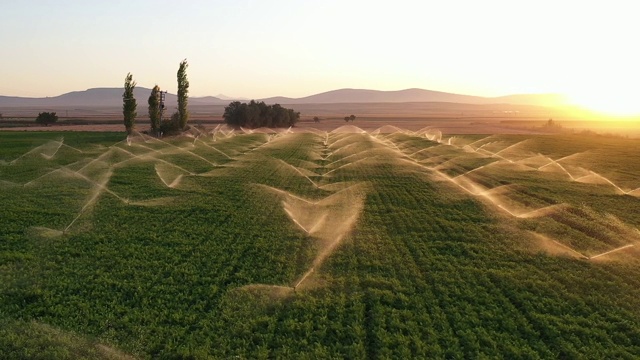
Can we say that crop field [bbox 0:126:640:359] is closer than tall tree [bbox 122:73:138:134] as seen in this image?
Yes

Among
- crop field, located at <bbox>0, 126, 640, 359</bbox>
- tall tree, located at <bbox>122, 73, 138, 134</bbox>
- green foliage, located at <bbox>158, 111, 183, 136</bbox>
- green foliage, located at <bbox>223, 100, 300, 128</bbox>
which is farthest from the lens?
green foliage, located at <bbox>223, 100, 300, 128</bbox>

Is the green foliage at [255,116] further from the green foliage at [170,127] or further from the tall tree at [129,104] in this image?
the tall tree at [129,104]

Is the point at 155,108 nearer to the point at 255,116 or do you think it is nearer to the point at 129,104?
the point at 129,104

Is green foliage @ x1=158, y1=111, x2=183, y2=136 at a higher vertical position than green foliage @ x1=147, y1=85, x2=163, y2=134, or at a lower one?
lower

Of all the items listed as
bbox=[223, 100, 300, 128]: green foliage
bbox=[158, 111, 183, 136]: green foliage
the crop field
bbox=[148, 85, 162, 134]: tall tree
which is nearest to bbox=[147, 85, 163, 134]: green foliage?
bbox=[148, 85, 162, 134]: tall tree

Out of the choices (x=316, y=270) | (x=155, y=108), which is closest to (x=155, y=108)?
(x=155, y=108)

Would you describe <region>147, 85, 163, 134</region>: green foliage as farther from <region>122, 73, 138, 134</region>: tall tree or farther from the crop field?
the crop field

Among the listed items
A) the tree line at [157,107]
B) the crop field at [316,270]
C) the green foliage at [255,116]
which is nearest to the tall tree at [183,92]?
the tree line at [157,107]

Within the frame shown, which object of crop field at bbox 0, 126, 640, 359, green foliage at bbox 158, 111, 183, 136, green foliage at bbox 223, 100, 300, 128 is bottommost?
crop field at bbox 0, 126, 640, 359
